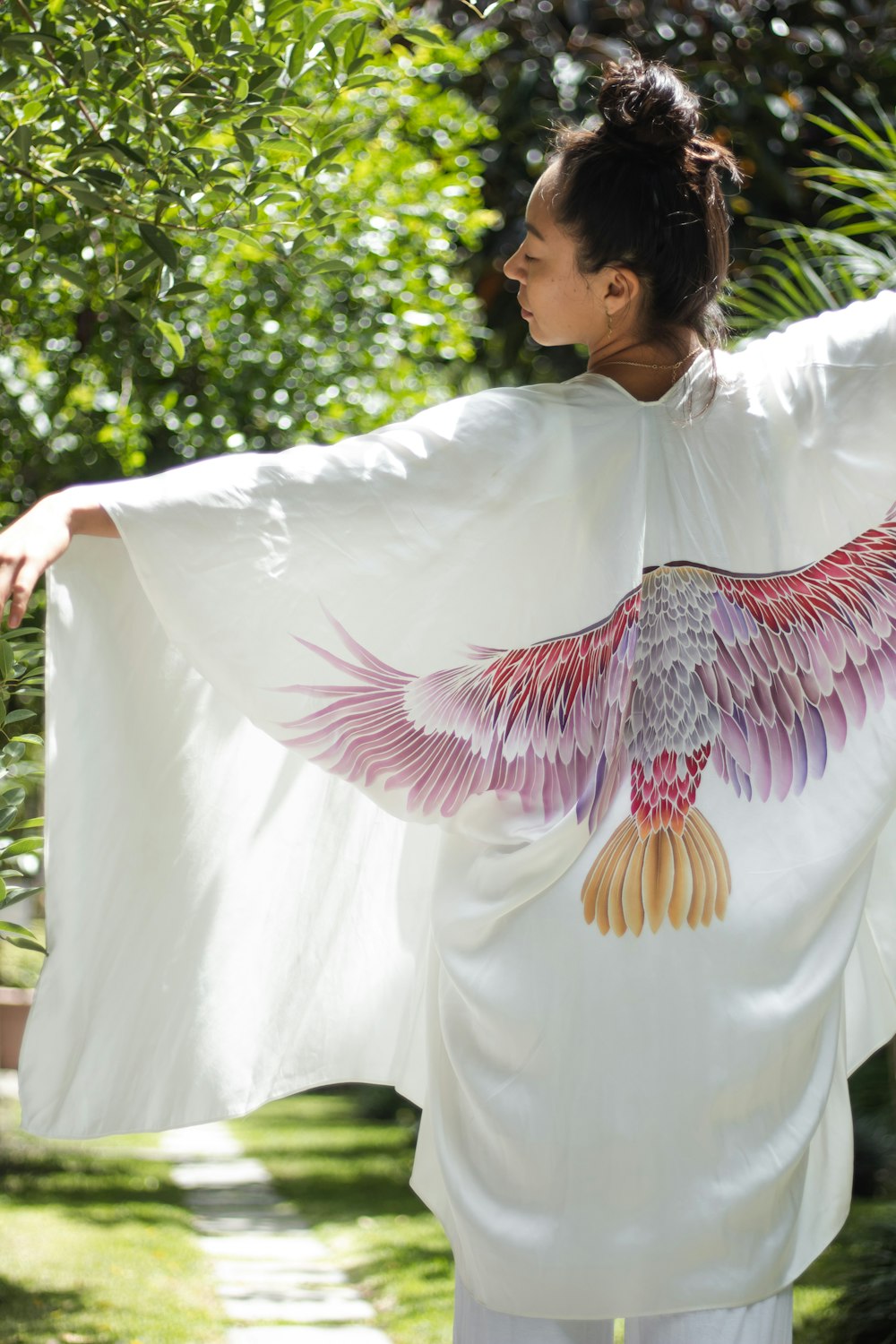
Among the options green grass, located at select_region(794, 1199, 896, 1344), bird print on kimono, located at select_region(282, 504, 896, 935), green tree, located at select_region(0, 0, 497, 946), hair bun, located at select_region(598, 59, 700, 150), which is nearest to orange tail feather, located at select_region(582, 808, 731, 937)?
bird print on kimono, located at select_region(282, 504, 896, 935)

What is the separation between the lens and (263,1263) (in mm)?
5430

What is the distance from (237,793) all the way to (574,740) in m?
0.47

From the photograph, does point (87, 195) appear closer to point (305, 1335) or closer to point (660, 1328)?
point (660, 1328)

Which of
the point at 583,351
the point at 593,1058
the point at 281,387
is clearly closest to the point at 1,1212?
the point at 281,387

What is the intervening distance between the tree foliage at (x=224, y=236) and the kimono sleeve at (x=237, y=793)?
0.59 m

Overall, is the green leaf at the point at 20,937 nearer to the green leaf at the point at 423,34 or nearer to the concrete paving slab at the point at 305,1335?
the green leaf at the point at 423,34

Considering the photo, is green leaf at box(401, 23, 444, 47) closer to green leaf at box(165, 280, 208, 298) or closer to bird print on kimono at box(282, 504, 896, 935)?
green leaf at box(165, 280, 208, 298)

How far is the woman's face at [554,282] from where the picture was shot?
172cm

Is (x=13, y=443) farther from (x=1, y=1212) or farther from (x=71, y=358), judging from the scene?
(x=1, y=1212)

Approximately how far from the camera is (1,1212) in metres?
5.98

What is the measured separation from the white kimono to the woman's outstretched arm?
32mm

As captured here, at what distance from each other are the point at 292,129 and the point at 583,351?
478cm

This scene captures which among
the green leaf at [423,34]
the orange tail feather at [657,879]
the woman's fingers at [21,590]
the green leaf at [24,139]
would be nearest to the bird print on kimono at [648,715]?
the orange tail feather at [657,879]

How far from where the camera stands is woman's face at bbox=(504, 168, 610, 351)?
1.72 metres
